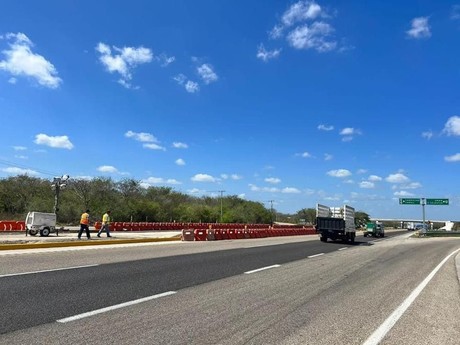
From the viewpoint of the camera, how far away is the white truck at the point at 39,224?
3604cm

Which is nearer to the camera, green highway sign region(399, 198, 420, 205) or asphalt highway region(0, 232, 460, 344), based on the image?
asphalt highway region(0, 232, 460, 344)

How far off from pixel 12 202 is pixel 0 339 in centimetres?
7350

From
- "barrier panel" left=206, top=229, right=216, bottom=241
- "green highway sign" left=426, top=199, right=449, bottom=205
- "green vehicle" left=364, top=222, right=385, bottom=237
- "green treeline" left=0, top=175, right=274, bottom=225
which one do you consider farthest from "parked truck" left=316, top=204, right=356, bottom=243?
"green highway sign" left=426, top=199, right=449, bottom=205

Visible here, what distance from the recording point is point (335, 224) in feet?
109

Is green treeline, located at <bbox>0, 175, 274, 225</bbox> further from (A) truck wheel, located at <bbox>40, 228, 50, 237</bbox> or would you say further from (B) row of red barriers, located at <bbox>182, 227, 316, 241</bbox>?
(B) row of red barriers, located at <bbox>182, 227, 316, 241</bbox>

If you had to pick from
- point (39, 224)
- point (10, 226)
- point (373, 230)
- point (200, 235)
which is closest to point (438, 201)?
point (373, 230)

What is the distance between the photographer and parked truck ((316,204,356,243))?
33.1 meters

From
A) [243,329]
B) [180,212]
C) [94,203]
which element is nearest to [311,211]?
[180,212]

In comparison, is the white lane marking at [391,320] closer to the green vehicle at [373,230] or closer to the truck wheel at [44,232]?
the truck wheel at [44,232]

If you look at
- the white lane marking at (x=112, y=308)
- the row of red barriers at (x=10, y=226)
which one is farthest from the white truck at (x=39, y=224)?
the white lane marking at (x=112, y=308)

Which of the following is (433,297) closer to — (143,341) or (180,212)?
(143,341)

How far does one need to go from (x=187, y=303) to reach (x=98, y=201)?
7165 centimetres

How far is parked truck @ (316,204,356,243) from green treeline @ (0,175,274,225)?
148 feet

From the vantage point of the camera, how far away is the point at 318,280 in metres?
11.8
